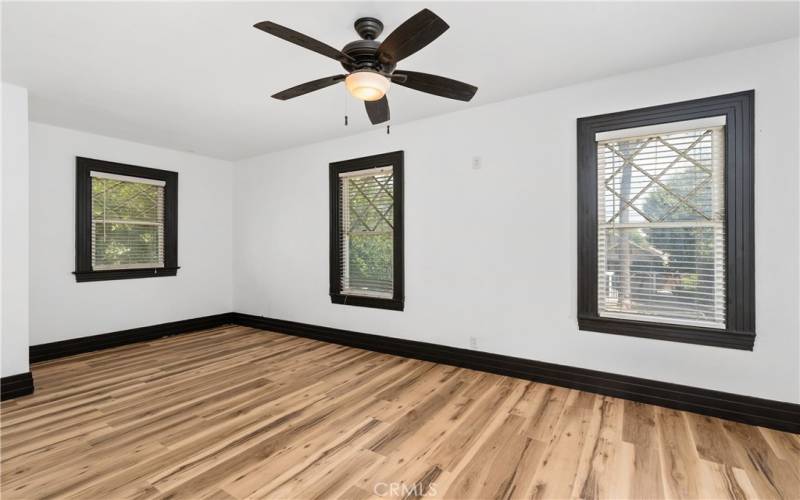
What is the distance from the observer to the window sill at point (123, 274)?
4.57 meters

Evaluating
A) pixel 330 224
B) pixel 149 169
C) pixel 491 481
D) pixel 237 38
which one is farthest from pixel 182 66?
pixel 491 481

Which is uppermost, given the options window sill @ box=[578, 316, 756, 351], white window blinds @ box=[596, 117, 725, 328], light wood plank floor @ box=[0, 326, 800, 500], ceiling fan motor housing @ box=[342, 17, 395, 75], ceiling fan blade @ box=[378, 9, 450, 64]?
ceiling fan motor housing @ box=[342, 17, 395, 75]

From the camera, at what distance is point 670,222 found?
9.78 ft

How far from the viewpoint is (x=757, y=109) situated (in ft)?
8.86

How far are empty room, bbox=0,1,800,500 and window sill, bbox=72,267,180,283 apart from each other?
1.8 inches

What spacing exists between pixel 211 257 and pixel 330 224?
7.53 ft

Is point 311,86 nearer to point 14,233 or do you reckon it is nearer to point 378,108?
point 378,108

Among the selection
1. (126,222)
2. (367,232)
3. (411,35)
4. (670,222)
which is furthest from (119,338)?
(670,222)

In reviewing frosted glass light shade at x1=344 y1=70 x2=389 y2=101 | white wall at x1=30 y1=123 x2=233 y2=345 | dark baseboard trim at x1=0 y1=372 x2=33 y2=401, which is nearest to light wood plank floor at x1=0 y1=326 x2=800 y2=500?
dark baseboard trim at x1=0 y1=372 x2=33 y2=401

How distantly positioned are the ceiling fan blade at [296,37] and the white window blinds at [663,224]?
2400 mm

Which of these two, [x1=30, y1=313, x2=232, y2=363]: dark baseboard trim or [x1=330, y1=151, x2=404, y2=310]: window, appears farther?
[x1=330, y1=151, x2=404, y2=310]: window

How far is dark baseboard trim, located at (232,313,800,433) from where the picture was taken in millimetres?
2650

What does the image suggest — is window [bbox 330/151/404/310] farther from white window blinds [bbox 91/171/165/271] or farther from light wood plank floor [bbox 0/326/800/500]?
white window blinds [bbox 91/171/165/271]

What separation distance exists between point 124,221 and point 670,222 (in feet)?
20.1
